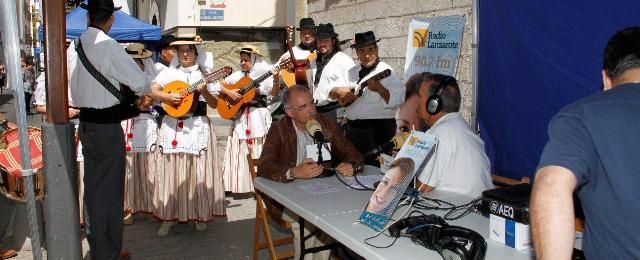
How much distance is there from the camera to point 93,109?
11.6ft

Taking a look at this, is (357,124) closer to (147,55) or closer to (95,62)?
(147,55)

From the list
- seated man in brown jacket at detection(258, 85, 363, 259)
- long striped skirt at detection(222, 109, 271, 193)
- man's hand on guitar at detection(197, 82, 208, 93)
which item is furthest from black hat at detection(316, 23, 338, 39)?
seated man in brown jacket at detection(258, 85, 363, 259)

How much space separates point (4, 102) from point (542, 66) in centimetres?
536

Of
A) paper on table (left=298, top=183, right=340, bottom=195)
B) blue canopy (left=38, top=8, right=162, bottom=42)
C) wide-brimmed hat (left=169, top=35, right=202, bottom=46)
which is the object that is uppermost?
blue canopy (left=38, top=8, right=162, bottom=42)

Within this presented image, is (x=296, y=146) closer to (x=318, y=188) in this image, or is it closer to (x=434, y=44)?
(x=318, y=188)

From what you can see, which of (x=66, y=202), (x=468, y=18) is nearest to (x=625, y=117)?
(x=66, y=202)

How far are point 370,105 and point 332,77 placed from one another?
749 millimetres

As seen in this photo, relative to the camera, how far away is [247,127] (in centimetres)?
592

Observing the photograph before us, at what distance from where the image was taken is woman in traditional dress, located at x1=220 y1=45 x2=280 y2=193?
5898 millimetres

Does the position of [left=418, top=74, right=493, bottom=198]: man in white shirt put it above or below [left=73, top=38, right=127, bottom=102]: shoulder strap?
below

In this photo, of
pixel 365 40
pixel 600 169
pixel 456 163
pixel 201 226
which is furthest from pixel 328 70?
pixel 600 169

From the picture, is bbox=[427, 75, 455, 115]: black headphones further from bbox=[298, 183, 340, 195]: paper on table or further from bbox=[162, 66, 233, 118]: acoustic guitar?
bbox=[162, 66, 233, 118]: acoustic guitar

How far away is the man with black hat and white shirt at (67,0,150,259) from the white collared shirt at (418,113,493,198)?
79.7 inches

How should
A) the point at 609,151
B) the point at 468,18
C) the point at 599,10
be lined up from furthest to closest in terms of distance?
the point at 468,18 < the point at 599,10 < the point at 609,151
